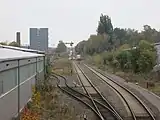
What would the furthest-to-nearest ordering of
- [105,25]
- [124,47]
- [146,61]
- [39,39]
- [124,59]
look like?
1. [105,25]
2. [124,47]
3. [39,39]
4. [124,59]
5. [146,61]

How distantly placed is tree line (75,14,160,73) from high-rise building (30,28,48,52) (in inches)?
457

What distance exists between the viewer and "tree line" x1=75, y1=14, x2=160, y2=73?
1497 inches

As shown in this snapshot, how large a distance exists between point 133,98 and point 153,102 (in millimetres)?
1914

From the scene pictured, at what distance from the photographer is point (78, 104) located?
62.1 ft

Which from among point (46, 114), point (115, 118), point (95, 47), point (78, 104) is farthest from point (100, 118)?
point (95, 47)

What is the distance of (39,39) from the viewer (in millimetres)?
60688

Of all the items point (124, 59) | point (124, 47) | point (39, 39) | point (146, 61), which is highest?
point (39, 39)

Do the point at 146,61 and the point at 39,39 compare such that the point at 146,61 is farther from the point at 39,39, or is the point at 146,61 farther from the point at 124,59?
the point at 39,39

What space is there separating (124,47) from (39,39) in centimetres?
1627

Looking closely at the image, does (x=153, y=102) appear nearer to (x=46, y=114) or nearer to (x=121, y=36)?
(x=46, y=114)

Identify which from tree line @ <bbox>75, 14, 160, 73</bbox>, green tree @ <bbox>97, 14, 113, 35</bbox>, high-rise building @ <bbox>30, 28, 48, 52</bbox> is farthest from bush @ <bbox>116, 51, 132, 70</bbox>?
green tree @ <bbox>97, 14, 113, 35</bbox>

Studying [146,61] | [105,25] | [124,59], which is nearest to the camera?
[146,61]

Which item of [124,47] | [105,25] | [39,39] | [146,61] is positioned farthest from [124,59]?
[105,25]

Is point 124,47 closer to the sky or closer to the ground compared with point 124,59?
closer to the sky
